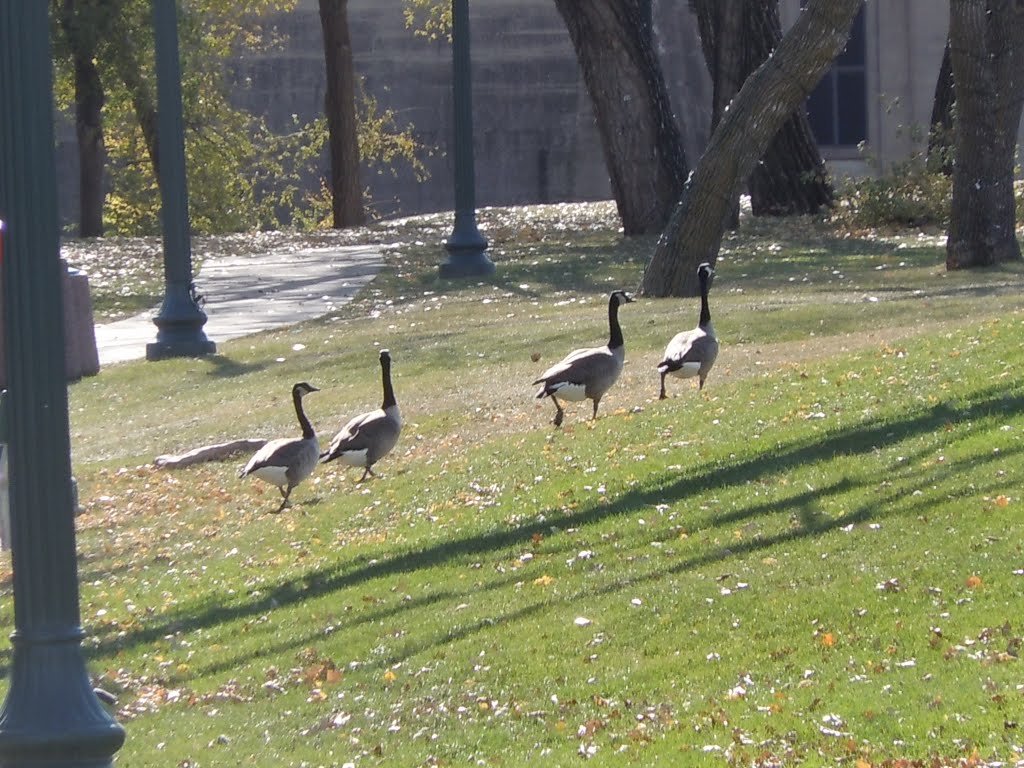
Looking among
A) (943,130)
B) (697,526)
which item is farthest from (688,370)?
(943,130)

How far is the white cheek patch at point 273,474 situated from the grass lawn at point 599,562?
28 cm

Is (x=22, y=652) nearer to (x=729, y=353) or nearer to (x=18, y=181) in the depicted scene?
(x=18, y=181)

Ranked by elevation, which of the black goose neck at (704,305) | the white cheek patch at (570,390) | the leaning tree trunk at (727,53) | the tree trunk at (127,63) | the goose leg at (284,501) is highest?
the tree trunk at (127,63)

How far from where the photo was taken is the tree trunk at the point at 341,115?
3616 cm

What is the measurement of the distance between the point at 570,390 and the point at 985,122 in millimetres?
8692

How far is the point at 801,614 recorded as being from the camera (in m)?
7.57

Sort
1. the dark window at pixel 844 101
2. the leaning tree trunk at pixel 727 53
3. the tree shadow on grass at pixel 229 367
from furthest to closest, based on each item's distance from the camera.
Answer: the dark window at pixel 844 101 < the leaning tree trunk at pixel 727 53 < the tree shadow on grass at pixel 229 367

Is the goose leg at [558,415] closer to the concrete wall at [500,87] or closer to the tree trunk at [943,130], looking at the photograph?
the tree trunk at [943,130]

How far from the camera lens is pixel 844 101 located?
135 ft

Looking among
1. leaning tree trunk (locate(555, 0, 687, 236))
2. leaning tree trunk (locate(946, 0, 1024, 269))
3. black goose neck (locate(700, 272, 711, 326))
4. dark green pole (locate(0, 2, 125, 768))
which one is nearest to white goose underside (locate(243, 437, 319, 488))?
black goose neck (locate(700, 272, 711, 326))

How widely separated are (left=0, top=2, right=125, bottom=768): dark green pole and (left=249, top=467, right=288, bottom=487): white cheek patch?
18.8ft

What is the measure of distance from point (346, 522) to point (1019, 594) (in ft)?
16.7

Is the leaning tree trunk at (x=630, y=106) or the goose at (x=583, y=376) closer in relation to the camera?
the goose at (x=583, y=376)

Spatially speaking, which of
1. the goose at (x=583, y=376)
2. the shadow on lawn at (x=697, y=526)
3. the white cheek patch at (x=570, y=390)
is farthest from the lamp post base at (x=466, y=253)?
the shadow on lawn at (x=697, y=526)
